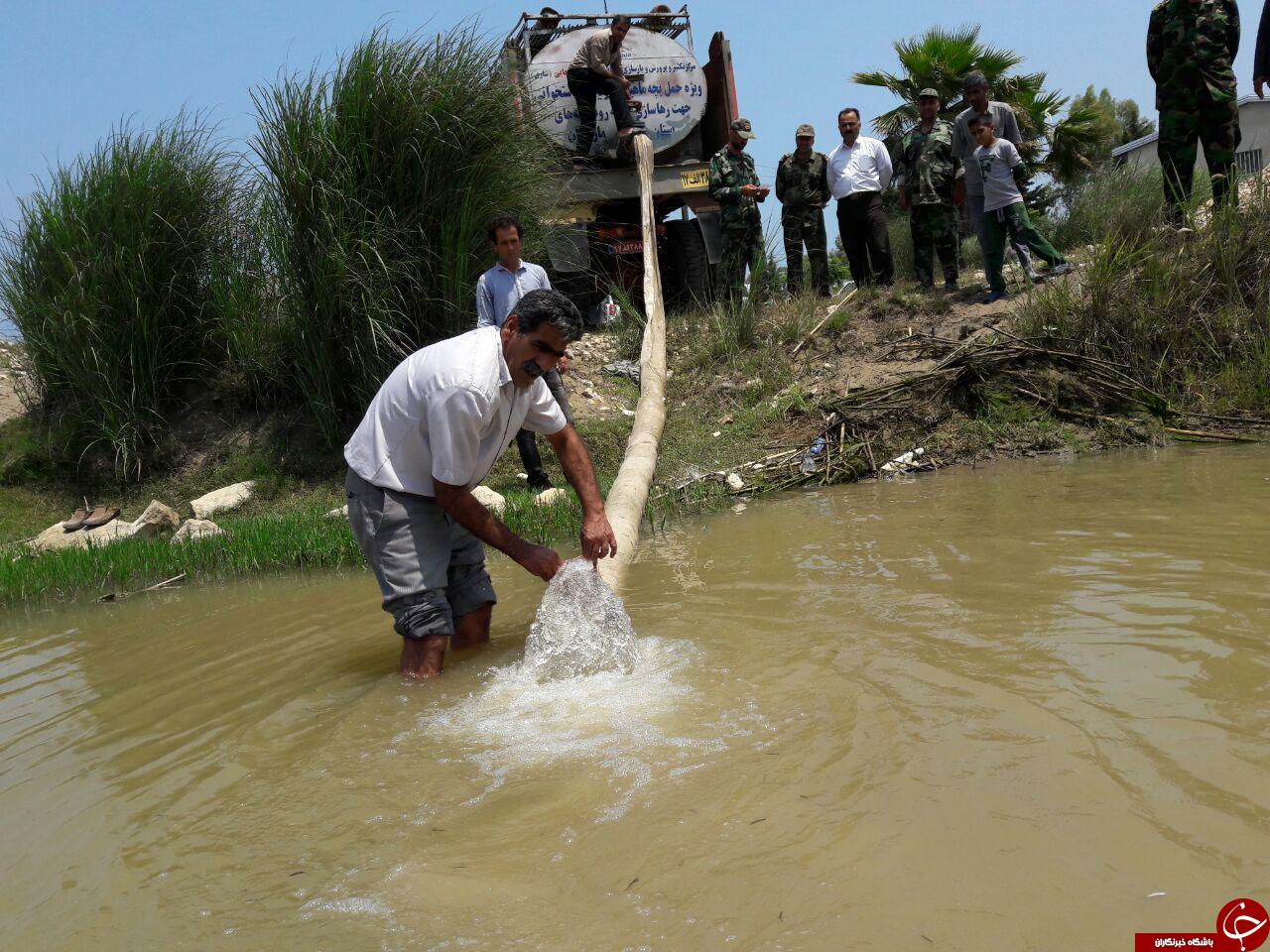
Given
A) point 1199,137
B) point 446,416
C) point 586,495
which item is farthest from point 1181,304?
point 446,416

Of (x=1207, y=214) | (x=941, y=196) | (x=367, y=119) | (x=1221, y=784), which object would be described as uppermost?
(x=367, y=119)

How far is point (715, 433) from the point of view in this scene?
809 cm

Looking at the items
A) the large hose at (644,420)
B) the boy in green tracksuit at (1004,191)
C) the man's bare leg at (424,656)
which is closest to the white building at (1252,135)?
the boy in green tracksuit at (1004,191)

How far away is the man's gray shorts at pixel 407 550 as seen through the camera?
372cm

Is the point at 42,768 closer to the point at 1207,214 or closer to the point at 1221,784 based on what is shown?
the point at 1221,784

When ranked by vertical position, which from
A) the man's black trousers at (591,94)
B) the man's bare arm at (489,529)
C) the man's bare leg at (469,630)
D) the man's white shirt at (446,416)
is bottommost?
the man's bare leg at (469,630)

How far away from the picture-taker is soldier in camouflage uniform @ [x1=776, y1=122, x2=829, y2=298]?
32.2ft

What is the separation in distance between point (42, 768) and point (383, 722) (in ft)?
3.50

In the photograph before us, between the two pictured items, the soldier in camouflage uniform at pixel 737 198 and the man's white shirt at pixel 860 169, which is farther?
the soldier in camouflage uniform at pixel 737 198

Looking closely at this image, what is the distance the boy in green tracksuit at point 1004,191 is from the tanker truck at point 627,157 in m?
3.06

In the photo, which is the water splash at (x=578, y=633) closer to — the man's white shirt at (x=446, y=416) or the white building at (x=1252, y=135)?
the man's white shirt at (x=446, y=416)

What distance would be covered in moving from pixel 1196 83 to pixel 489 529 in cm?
701

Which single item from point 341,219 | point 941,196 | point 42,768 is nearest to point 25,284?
point 341,219

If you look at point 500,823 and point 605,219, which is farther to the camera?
point 605,219
